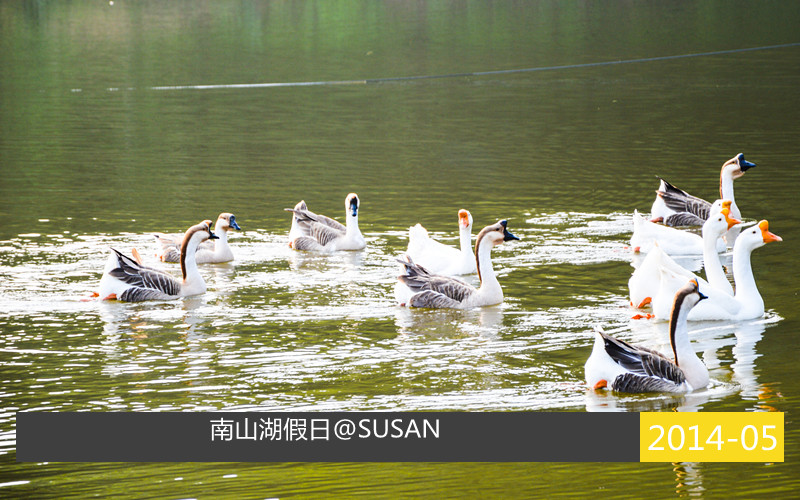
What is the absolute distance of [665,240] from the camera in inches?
609

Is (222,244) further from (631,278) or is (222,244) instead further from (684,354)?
(684,354)

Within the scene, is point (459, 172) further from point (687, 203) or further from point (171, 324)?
Answer: point (171, 324)

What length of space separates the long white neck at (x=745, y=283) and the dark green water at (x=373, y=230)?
0.31 m

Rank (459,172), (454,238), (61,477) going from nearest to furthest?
(61,477) → (454,238) → (459,172)

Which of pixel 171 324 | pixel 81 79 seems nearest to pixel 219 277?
pixel 171 324

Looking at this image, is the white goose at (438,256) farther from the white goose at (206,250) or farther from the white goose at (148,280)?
the white goose at (148,280)

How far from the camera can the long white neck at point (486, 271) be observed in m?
13.2

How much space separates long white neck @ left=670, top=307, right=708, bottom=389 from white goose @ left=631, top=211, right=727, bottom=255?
5.57 metres

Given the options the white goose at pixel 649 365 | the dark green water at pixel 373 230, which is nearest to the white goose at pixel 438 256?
the dark green water at pixel 373 230

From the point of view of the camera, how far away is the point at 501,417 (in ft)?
30.1

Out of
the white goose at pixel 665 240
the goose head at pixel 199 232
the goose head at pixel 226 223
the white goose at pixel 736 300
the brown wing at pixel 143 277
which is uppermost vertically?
the goose head at pixel 226 223

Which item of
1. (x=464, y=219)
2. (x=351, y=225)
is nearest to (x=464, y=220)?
(x=464, y=219)

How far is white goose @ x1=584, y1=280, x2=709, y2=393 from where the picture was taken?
966cm

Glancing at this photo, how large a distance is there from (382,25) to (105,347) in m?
50.8
